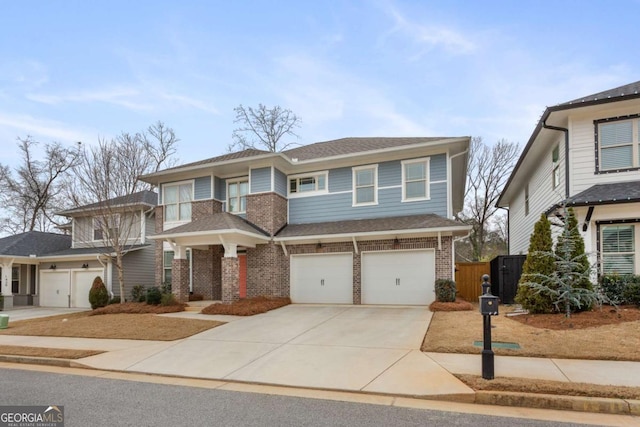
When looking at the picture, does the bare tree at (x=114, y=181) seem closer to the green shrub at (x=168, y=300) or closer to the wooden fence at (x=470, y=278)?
the green shrub at (x=168, y=300)

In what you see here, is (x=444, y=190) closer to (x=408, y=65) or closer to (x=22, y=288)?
(x=408, y=65)

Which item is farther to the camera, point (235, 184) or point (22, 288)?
point (22, 288)

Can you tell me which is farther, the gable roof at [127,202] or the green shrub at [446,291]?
the gable roof at [127,202]

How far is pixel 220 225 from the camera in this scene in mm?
14562

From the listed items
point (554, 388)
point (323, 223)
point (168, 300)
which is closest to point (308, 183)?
point (323, 223)

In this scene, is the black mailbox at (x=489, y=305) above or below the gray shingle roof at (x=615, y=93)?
below

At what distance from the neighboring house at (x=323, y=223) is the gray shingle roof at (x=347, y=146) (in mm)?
118

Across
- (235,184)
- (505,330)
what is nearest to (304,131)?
(235,184)

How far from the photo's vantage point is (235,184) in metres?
17.5

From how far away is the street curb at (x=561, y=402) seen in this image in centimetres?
473

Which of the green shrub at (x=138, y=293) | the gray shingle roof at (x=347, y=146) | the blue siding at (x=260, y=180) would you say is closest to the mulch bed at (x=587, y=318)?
the gray shingle roof at (x=347, y=146)

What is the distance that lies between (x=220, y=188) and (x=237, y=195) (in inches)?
38.6

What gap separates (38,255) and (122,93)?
1121 cm

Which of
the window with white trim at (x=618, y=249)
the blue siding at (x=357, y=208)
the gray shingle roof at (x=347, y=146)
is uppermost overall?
the gray shingle roof at (x=347, y=146)
